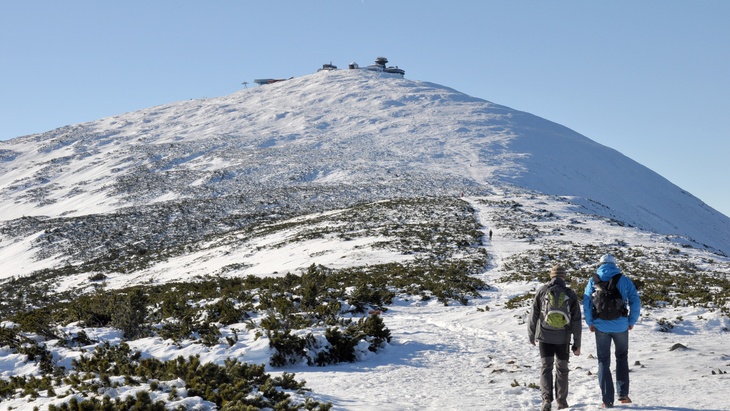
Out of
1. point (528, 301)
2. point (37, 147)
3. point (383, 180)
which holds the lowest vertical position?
point (528, 301)

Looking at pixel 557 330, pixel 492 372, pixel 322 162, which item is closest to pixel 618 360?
pixel 557 330

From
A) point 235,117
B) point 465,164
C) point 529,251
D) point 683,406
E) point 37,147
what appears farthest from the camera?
point 235,117

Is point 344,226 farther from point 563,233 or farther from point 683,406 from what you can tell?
point 683,406

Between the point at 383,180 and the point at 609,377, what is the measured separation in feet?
226

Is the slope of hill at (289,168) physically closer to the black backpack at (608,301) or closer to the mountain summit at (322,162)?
the mountain summit at (322,162)

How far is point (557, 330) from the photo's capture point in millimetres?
8164

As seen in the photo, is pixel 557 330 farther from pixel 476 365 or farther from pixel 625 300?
pixel 476 365

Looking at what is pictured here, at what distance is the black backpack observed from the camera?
8.08 meters

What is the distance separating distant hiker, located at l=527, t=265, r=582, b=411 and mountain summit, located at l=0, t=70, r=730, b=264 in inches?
2030

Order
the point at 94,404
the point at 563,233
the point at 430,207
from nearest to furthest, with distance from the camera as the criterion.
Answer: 1. the point at 94,404
2. the point at 563,233
3. the point at 430,207

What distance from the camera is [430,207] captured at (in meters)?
54.5

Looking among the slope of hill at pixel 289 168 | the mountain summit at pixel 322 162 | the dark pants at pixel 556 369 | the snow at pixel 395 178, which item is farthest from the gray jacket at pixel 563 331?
the mountain summit at pixel 322 162

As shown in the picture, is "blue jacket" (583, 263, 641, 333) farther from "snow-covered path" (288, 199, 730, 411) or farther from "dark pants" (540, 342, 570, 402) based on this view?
"snow-covered path" (288, 199, 730, 411)

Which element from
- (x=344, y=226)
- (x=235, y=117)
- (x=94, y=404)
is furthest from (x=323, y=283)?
(x=235, y=117)
